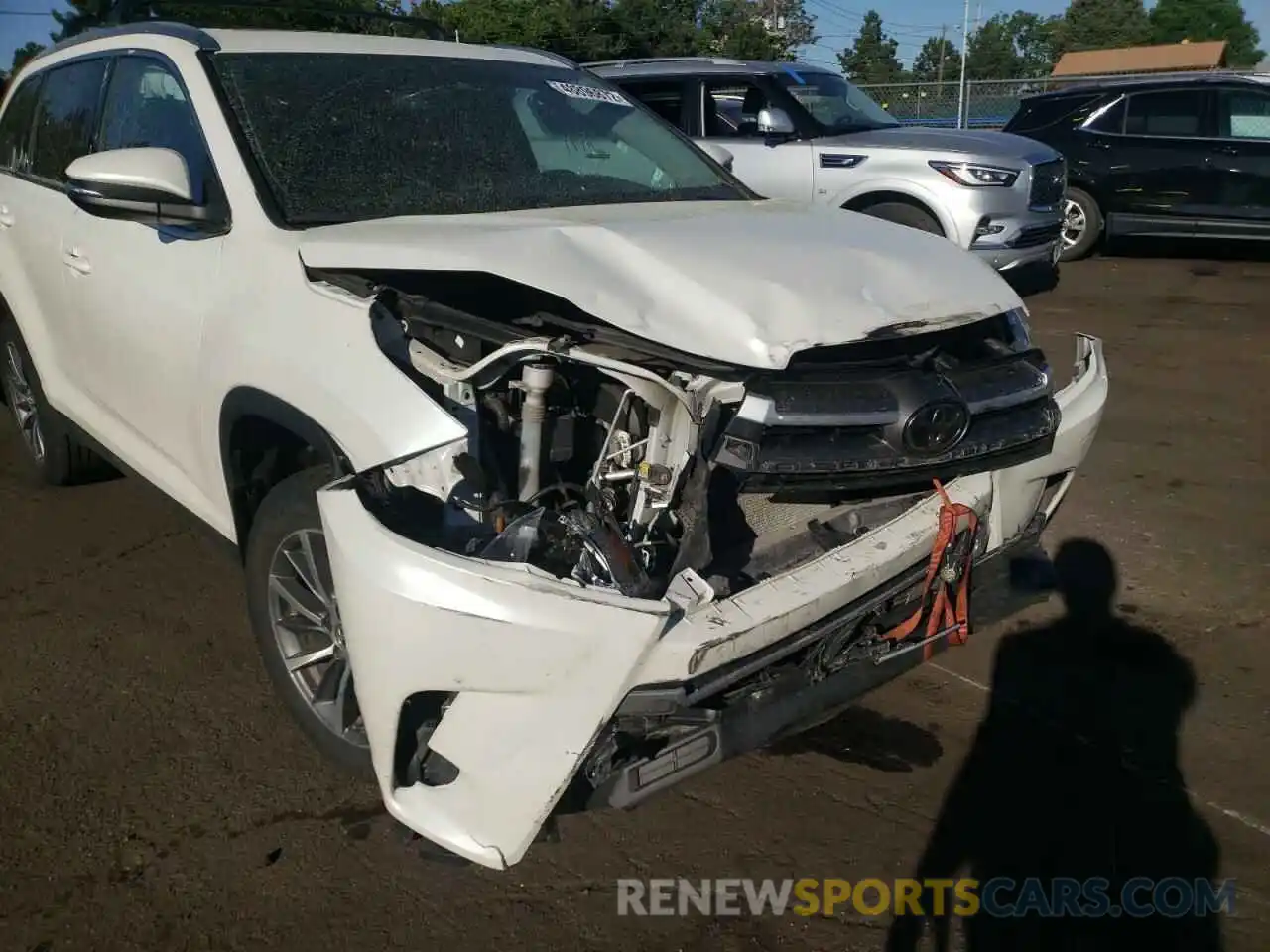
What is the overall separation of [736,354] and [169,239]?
1.87m

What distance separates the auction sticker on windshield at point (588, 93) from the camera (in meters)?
4.09

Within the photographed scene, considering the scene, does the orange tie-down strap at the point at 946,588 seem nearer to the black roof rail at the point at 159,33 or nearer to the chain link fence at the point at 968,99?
the black roof rail at the point at 159,33

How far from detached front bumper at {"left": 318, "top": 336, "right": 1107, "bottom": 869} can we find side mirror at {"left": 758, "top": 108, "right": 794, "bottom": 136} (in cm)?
705

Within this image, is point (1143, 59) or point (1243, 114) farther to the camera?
point (1143, 59)

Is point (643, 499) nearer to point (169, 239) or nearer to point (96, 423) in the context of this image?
point (169, 239)

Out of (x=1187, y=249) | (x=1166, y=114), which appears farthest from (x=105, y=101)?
(x=1187, y=249)

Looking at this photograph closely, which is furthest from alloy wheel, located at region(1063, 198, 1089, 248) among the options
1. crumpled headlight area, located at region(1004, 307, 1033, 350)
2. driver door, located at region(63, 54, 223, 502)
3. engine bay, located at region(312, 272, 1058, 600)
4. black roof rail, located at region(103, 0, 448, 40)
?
driver door, located at region(63, 54, 223, 502)

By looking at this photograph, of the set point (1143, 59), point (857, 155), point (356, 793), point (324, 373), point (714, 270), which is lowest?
point (356, 793)

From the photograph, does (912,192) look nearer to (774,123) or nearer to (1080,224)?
(774,123)

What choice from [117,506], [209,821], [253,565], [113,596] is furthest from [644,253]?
[117,506]

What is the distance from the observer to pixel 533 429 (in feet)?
8.40

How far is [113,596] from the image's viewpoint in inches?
162

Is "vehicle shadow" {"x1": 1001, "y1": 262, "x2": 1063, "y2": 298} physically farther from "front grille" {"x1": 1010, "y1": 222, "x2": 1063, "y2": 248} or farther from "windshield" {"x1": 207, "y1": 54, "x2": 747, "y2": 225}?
"windshield" {"x1": 207, "y1": 54, "x2": 747, "y2": 225}

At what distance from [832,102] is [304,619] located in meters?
8.23
